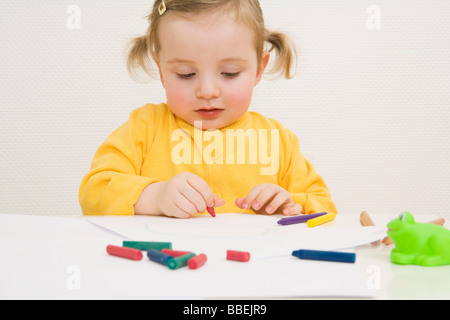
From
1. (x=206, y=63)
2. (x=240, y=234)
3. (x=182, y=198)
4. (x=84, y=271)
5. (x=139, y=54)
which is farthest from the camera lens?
(x=139, y=54)

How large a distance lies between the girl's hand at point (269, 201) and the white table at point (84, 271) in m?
0.25

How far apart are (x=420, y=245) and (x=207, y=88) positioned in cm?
48

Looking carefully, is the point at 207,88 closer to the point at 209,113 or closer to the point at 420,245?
the point at 209,113

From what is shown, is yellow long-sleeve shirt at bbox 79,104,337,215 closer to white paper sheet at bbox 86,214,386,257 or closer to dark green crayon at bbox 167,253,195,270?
white paper sheet at bbox 86,214,386,257

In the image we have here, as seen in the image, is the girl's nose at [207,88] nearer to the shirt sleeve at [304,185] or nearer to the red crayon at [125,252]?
the shirt sleeve at [304,185]

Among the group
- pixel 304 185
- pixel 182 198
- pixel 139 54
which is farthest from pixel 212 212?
pixel 139 54

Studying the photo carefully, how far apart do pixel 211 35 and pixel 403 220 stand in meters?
0.49

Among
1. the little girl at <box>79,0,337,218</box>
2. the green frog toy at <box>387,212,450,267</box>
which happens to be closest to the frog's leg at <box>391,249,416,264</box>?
the green frog toy at <box>387,212,450,267</box>

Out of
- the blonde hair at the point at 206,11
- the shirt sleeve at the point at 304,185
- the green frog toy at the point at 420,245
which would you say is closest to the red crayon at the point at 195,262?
the green frog toy at the point at 420,245

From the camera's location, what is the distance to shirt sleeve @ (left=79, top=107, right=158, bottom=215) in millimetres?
735

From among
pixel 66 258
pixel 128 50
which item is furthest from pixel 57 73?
pixel 66 258

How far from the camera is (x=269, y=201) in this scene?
737 mm

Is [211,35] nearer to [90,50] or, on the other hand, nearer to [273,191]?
[273,191]
